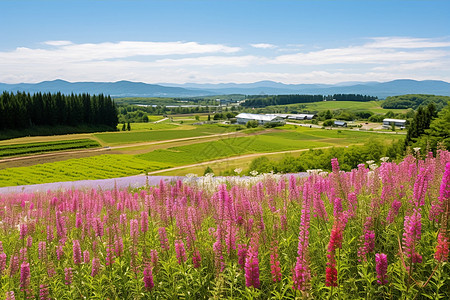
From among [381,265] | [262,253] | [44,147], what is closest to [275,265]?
[262,253]

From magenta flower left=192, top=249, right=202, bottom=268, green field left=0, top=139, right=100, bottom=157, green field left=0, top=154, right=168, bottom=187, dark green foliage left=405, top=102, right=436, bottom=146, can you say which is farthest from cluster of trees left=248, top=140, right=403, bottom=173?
green field left=0, top=139, right=100, bottom=157

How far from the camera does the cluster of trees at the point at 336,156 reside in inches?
1388

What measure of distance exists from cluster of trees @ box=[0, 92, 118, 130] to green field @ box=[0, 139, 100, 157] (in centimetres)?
1726

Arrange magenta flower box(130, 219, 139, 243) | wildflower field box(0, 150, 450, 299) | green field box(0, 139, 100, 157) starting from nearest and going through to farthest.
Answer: wildflower field box(0, 150, 450, 299)
magenta flower box(130, 219, 139, 243)
green field box(0, 139, 100, 157)

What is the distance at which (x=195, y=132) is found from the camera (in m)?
98.8

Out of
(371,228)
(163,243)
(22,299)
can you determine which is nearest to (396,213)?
(371,228)

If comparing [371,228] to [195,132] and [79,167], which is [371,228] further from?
[195,132]

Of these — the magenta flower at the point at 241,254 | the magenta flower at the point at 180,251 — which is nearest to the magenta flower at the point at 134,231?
the magenta flower at the point at 180,251

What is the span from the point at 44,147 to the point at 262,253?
7923 centimetres

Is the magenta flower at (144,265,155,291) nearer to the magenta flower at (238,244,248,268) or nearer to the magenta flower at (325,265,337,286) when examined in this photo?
the magenta flower at (238,244,248,268)

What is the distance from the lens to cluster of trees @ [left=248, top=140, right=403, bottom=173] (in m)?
35.2

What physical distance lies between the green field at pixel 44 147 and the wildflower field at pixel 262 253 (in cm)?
7214

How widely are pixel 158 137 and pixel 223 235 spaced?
89.4 metres

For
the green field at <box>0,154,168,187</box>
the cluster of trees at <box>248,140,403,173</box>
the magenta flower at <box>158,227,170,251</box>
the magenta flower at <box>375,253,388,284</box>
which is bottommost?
the green field at <box>0,154,168,187</box>
